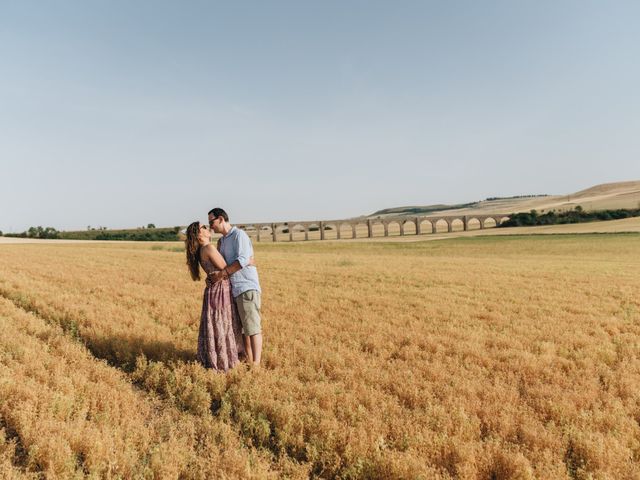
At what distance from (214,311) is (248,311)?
1.76ft

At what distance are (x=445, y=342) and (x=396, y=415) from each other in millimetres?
3407

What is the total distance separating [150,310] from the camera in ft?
35.8

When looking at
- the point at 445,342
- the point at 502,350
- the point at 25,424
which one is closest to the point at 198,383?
the point at 25,424

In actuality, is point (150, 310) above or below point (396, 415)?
above

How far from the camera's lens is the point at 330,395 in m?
5.68

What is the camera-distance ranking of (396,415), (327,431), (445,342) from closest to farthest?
1. (327,431)
2. (396,415)
3. (445,342)

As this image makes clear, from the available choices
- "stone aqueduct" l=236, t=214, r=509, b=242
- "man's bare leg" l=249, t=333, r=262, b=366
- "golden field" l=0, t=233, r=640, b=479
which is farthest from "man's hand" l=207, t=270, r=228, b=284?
"stone aqueduct" l=236, t=214, r=509, b=242

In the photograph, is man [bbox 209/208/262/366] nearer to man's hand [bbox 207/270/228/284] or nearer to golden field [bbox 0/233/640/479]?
man's hand [bbox 207/270/228/284]

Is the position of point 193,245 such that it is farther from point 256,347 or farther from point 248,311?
point 256,347

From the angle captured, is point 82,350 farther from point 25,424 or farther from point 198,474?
point 198,474

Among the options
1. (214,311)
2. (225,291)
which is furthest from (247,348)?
(225,291)

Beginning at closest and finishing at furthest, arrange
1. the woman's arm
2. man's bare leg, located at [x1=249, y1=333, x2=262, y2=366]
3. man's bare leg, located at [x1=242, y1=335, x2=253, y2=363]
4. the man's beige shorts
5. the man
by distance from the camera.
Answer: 1. the woman's arm
2. the man
3. the man's beige shorts
4. man's bare leg, located at [x1=249, y1=333, x2=262, y2=366]
5. man's bare leg, located at [x1=242, y1=335, x2=253, y2=363]

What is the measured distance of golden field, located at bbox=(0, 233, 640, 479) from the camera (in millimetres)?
4301

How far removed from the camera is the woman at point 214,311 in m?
6.49
